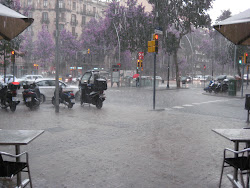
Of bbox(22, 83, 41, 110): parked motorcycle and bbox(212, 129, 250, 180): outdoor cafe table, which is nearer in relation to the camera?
bbox(212, 129, 250, 180): outdoor cafe table

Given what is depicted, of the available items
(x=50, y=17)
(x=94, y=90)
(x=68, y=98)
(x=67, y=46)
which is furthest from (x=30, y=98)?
(x=50, y=17)

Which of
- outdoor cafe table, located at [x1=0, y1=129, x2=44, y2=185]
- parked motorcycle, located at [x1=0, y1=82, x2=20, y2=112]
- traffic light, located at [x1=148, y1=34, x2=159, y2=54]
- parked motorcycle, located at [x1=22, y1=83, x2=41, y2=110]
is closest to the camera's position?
outdoor cafe table, located at [x1=0, y1=129, x2=44, y2=185]

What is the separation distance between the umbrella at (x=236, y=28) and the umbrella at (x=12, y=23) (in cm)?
310

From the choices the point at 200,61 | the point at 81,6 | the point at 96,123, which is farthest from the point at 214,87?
the point at 200,61

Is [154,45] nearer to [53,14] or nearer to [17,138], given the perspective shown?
[17,138]

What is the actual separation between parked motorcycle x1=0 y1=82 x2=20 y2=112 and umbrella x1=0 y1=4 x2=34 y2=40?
7694mm

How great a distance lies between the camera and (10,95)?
A: 12.8 metres

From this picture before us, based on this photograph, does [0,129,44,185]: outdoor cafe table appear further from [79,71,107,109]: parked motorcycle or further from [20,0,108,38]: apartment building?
[20,0,108,38]: apartment building

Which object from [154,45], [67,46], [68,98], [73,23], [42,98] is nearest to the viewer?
[154,45]

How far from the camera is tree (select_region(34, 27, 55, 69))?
205 ft

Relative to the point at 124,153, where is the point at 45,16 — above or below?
above

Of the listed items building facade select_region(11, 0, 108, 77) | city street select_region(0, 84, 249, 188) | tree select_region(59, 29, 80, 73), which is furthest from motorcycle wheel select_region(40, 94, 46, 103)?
building facade select_region(11, 0, 108, 77)

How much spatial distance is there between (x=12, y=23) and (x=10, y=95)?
8.49 metres

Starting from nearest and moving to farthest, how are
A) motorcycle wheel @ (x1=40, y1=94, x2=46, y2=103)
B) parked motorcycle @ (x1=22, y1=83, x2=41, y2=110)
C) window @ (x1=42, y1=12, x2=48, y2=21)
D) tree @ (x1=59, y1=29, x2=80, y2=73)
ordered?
1. parked motorcycle @ (x1=22, y1=83, x2=41, y2=110)
2. motorcycle wheel @ (x1=40, y1=94, x2=46, y2=103)
3. tree @ (x1=59, y1=29, x2=80, y2=73)
4. window @ (x1=42, y1=12, x2=48, y2=21)
